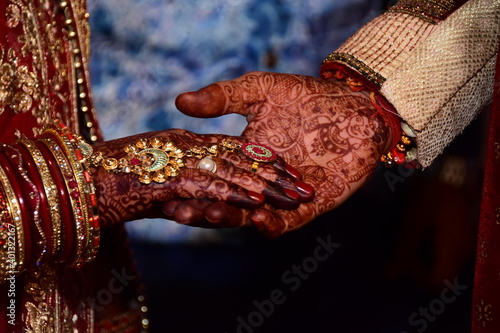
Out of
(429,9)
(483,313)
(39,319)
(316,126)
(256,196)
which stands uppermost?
(429,9)

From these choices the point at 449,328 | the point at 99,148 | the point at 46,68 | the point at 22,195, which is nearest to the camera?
the point at 22,195

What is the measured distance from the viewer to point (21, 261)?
77 centimetres

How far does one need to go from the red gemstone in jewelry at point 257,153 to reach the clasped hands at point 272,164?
10 mm

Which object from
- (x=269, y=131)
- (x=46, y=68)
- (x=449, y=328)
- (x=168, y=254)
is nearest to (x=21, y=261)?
(x=46, y=68)

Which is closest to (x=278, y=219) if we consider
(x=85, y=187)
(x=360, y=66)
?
(x=85, y=187)

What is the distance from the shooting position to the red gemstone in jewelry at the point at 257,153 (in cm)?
93

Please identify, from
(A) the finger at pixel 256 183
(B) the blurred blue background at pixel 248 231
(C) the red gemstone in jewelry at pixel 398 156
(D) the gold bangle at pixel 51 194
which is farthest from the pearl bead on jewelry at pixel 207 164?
(B) the blurred blue background at pixel 248 231

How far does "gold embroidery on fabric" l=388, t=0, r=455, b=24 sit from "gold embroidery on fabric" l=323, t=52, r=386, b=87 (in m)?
0.16

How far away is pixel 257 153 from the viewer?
94cm

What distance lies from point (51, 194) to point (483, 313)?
0.64 m

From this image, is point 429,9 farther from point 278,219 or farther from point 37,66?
point 37,66

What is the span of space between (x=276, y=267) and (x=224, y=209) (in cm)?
88

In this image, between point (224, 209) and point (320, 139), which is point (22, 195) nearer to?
point (224, 209)

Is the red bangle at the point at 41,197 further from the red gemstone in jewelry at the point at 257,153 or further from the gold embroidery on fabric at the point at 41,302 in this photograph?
the red gemstone in jewelry at the point at 257,153
